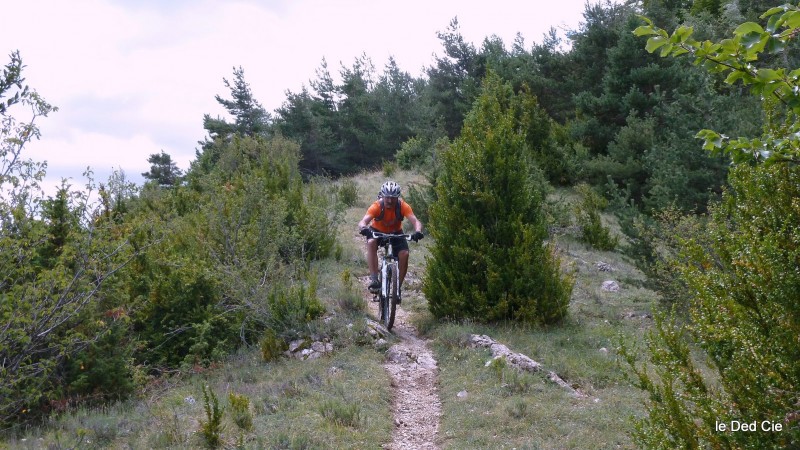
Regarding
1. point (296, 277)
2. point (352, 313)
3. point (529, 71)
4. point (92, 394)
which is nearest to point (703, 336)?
point (352, 313)

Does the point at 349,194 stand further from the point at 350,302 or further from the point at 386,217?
the point at 386,217

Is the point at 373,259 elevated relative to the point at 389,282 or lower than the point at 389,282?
elevated

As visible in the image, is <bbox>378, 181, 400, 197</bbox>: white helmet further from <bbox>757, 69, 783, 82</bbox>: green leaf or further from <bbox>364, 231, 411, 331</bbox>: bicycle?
<bbox>757, 69, 783, 82</bbox>: green leaf

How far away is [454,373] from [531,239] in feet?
7.56

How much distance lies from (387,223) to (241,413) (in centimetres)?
375

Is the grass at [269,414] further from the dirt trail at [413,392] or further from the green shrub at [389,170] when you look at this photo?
the green shrub at [389,170]

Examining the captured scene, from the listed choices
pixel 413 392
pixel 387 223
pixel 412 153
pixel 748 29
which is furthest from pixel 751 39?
pixel 412 153

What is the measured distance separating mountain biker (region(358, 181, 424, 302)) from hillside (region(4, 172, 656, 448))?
0.79 meters

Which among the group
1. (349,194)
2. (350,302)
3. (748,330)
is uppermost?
(349,194)

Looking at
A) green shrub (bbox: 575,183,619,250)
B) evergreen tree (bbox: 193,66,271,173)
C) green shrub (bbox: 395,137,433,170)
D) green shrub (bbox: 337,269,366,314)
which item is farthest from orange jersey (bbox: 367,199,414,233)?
evergreen tree (bbox: 193,66,271,173)

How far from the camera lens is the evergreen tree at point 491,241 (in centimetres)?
827

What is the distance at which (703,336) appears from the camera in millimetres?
2816

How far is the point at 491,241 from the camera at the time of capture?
8625mm

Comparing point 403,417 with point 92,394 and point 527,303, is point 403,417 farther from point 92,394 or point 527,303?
point 92,394
